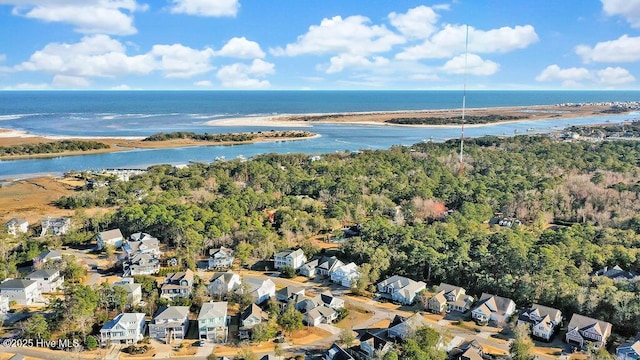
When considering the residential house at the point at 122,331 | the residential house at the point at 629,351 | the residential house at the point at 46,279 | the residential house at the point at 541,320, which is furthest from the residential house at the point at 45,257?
the residential house at the point at 629,351

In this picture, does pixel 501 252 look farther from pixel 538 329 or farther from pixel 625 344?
pixel 625 344

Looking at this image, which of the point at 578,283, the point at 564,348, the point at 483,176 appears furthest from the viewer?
the point at 483,176

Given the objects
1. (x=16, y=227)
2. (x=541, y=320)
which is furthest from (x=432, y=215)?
(x=16, y=227)

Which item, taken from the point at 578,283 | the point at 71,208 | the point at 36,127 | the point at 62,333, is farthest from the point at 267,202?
the point at 36,127

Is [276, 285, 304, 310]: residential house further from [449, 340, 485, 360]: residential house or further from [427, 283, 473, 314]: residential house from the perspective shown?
[449, 340, 485, 360]: residential house

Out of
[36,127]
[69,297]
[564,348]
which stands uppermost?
[36,127]

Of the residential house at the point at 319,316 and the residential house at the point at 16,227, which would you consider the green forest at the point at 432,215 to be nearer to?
Answer: the residential house at the point at 319,316

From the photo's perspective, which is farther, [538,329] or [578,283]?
[578,283]

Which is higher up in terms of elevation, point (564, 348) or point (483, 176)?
point (483, 176)
